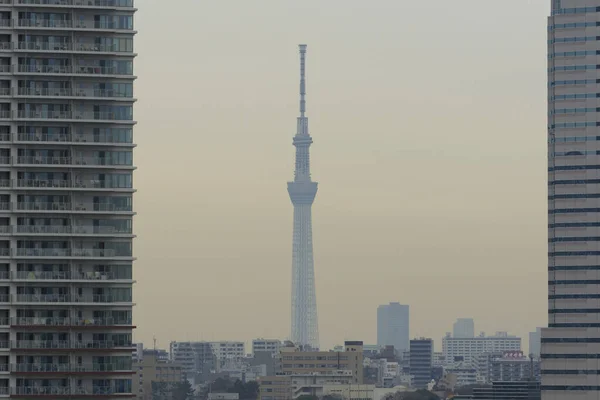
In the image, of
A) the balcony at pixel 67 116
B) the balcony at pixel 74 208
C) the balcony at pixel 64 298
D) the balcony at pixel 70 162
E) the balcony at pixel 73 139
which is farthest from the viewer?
the balcony at pixel 67 116

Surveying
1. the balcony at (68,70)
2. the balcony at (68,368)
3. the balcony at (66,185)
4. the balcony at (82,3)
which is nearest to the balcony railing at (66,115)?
the balcony at (68,70)

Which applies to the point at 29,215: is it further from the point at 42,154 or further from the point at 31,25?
the point at 31,25

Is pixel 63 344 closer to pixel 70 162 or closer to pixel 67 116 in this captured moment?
pixel 70 162

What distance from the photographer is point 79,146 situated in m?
146

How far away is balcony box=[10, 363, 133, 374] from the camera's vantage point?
14250cm

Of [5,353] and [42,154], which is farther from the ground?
[42,154]

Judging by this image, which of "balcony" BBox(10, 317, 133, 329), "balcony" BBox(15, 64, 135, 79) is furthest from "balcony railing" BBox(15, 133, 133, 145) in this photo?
"balcony" BBox(10, 317, 133, 329)

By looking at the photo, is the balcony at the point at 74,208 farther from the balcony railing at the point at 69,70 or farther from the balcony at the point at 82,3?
the balcony at the point at 82,3

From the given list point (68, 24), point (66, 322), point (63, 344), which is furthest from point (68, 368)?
point (68, 24)

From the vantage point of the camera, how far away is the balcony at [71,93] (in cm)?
14600

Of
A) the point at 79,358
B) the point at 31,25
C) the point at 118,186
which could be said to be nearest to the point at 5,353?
the point at 79,358

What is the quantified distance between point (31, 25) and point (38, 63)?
2974 millimetres

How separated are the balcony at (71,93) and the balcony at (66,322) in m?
17.1

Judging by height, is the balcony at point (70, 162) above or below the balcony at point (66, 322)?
above
